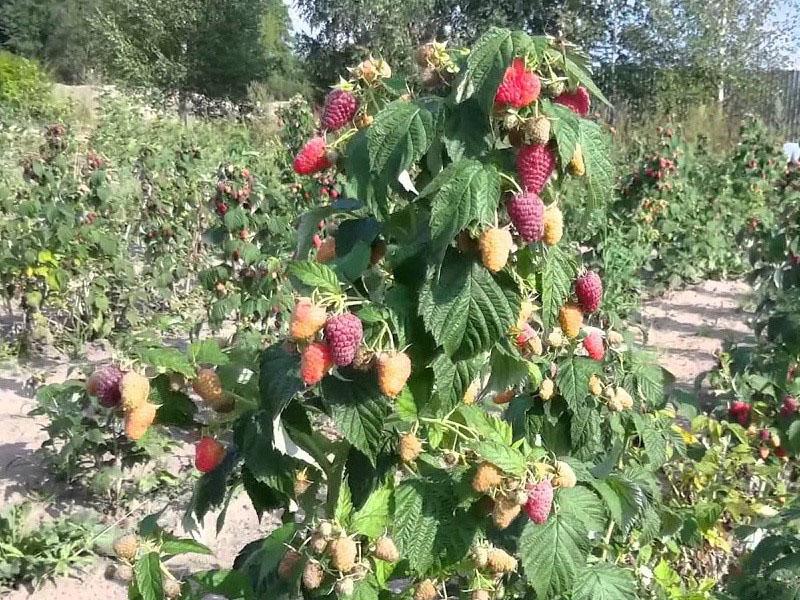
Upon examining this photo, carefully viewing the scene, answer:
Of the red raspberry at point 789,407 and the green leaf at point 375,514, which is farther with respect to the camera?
the red raspberry at point 789,407

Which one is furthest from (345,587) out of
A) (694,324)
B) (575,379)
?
(694,324)

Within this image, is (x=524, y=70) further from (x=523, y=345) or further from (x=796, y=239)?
(x=796, y=239)

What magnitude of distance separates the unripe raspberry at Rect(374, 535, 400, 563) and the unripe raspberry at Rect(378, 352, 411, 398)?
0.84ft

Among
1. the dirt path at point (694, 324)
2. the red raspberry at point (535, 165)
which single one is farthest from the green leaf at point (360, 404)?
the dirt path at point (694, 324)

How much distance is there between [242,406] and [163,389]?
121mm

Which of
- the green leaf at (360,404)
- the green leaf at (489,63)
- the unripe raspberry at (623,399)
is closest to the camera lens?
the green leaf at (489,63)

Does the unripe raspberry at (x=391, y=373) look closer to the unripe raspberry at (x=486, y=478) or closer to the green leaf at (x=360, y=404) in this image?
the green leaf at (x=360, y=404)

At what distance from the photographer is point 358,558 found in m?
1.18

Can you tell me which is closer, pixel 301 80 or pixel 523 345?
pixel 523 345

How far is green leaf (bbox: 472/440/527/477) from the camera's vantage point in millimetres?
1086

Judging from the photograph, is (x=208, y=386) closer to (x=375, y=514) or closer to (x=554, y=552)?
(x=375, y=514)

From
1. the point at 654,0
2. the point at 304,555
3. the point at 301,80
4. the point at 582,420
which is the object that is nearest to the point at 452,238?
the point at 304,555

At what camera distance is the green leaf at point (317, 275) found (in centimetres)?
100

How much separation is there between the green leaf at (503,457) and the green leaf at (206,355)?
0.38m
